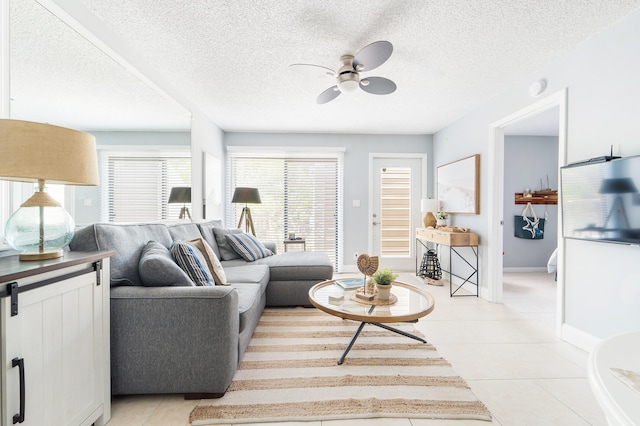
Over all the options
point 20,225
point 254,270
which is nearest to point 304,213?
point 254,270

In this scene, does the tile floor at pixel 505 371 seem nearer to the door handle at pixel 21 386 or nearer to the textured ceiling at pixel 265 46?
the door handle at pixel 21 386

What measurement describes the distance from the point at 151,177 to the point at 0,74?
47.3 inches

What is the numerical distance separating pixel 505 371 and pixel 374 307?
3.21 ft

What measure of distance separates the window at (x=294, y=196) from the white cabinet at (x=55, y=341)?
327cm

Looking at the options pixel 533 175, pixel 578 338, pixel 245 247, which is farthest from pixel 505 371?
pixel 533 175

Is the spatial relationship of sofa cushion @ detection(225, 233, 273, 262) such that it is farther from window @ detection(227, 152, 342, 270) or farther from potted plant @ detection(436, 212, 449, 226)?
potted plant @ detection(436, 212, 449, 226)

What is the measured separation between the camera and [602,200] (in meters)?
1.84

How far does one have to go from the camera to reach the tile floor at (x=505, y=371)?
141cm

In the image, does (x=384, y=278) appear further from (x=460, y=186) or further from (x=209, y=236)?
(x=460, y=186)

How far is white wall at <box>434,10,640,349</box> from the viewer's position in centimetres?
177

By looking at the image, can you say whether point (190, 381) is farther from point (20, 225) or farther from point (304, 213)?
point (304, 213)

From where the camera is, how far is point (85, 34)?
1.72m

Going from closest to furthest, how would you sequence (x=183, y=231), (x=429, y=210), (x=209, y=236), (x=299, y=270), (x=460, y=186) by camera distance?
(x=183, y=231)
(x=299, y=270)
(x=209, y=236)
(x=460, y=186)
(x=429, y=210)

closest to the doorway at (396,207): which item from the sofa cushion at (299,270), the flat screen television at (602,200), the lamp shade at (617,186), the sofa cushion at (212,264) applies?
the sofa cushion at (299,270)
